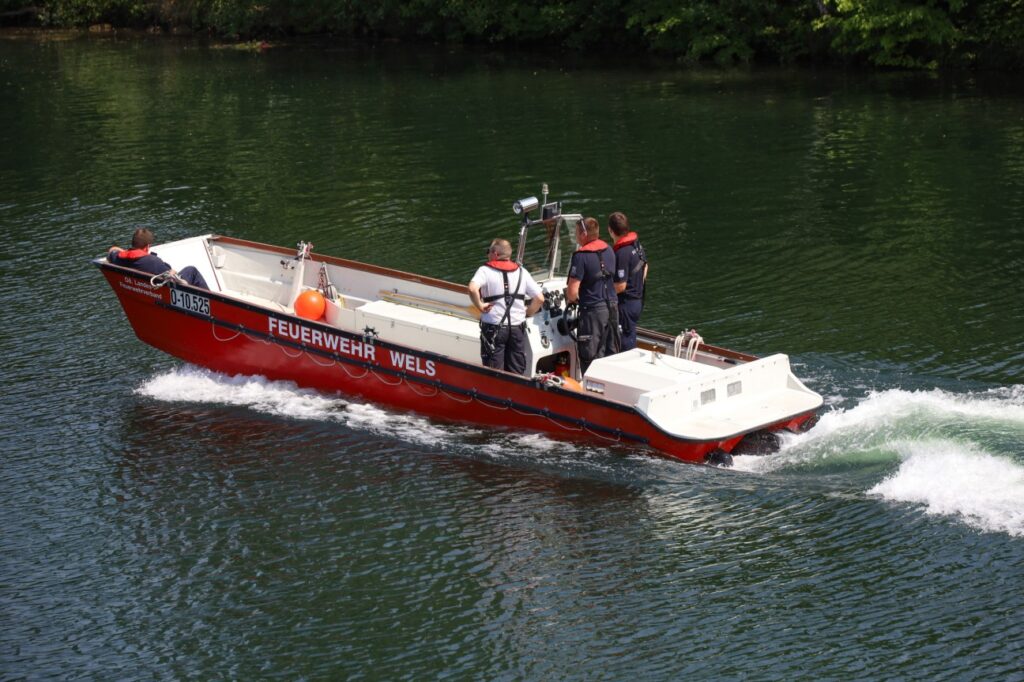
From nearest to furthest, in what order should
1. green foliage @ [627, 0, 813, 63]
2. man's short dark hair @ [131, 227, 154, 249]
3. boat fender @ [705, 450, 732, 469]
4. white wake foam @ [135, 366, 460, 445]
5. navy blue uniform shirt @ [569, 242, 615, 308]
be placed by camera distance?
boat fender @ [705, 450, 732, 469] < navy blue uniform shirt @ [569, 242, 615, 308] < white wake foam @ [135, 366, 460, 445] < man's short dark hair @ [131, 227, 154, 249] < green foliage @ [627, 0, 813, 63]

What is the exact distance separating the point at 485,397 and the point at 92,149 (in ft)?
61.3

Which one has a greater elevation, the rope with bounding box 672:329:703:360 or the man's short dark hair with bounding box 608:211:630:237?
the man's short dark hair with bounding box 608:211:630:237

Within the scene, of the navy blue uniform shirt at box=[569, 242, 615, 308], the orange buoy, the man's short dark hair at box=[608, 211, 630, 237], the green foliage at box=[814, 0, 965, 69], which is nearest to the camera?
the navy blue uniform shirt at box=[569, 242, 615, 308]

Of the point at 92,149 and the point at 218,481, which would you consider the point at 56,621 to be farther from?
the point at 92,149

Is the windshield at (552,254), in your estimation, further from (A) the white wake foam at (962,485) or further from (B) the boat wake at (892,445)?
(A) the white wake foam at (962,485)

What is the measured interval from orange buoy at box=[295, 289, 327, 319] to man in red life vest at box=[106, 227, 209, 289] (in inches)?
51.3

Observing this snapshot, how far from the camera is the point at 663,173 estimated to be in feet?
82.0

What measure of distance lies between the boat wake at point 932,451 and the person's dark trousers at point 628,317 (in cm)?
203

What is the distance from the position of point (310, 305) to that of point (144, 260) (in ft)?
7.09

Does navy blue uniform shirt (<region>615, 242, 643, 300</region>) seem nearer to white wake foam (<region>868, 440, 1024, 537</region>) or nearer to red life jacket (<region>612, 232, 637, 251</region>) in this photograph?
red life jacket (<region>612, 232, 637, 251</region>)

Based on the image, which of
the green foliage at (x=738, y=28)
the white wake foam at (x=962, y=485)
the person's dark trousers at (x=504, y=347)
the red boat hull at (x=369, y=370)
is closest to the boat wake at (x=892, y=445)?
the white wake foam at (x=962, y=485)

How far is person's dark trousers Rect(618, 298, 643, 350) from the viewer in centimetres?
1355

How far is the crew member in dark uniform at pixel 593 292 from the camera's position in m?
12.9

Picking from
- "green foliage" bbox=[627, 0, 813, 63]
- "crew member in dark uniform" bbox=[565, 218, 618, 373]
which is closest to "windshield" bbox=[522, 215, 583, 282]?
"crew member in dark uniform" bbox=[565, 218, 618, 373]
